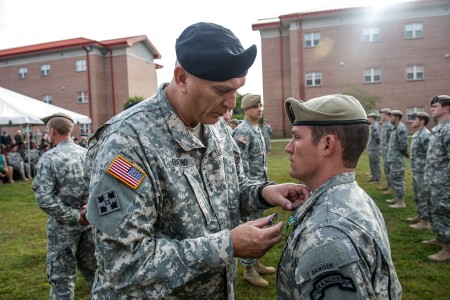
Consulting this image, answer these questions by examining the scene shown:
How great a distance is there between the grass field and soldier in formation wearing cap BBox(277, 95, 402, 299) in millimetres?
3207

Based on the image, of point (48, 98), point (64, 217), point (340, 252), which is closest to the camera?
point (340, 252)

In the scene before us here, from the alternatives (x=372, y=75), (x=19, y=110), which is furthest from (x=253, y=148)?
(x=372, y=75)

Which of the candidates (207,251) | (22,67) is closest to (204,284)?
(207,251)

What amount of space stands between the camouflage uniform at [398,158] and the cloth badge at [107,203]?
8819 mm

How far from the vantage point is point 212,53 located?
178 centimetres

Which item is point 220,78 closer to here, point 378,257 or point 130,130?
point 130,130

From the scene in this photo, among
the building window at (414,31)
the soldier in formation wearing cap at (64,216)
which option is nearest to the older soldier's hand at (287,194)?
the soldier in formation wearing cap at (64,216)

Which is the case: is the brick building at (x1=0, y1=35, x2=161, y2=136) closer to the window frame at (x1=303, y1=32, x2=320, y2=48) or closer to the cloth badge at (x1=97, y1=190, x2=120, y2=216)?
the window frame at (x1=303, y1=32, x2=320, y2=48)

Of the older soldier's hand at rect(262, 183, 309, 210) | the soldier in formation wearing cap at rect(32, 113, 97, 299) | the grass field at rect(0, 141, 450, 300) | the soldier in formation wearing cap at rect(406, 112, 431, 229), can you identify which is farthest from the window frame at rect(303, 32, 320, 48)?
the older soldier's hand at rect(262, 183, 309, 210)

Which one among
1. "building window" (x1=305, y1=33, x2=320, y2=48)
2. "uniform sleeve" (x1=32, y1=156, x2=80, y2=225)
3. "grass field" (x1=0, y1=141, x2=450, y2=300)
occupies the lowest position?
"grass field" (x1=0, y1=141, x2=450, y2=300)

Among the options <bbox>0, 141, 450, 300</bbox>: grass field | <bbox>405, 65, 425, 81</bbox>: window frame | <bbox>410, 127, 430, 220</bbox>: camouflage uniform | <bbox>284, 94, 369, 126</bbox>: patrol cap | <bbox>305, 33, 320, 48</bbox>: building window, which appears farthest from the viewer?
<bbox>305, 33, 320, 48</bbox>: building window

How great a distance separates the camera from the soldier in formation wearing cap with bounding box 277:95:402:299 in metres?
1.44

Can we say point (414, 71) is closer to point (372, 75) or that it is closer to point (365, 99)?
point (372, 75)

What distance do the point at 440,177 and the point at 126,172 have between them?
19.8ft
